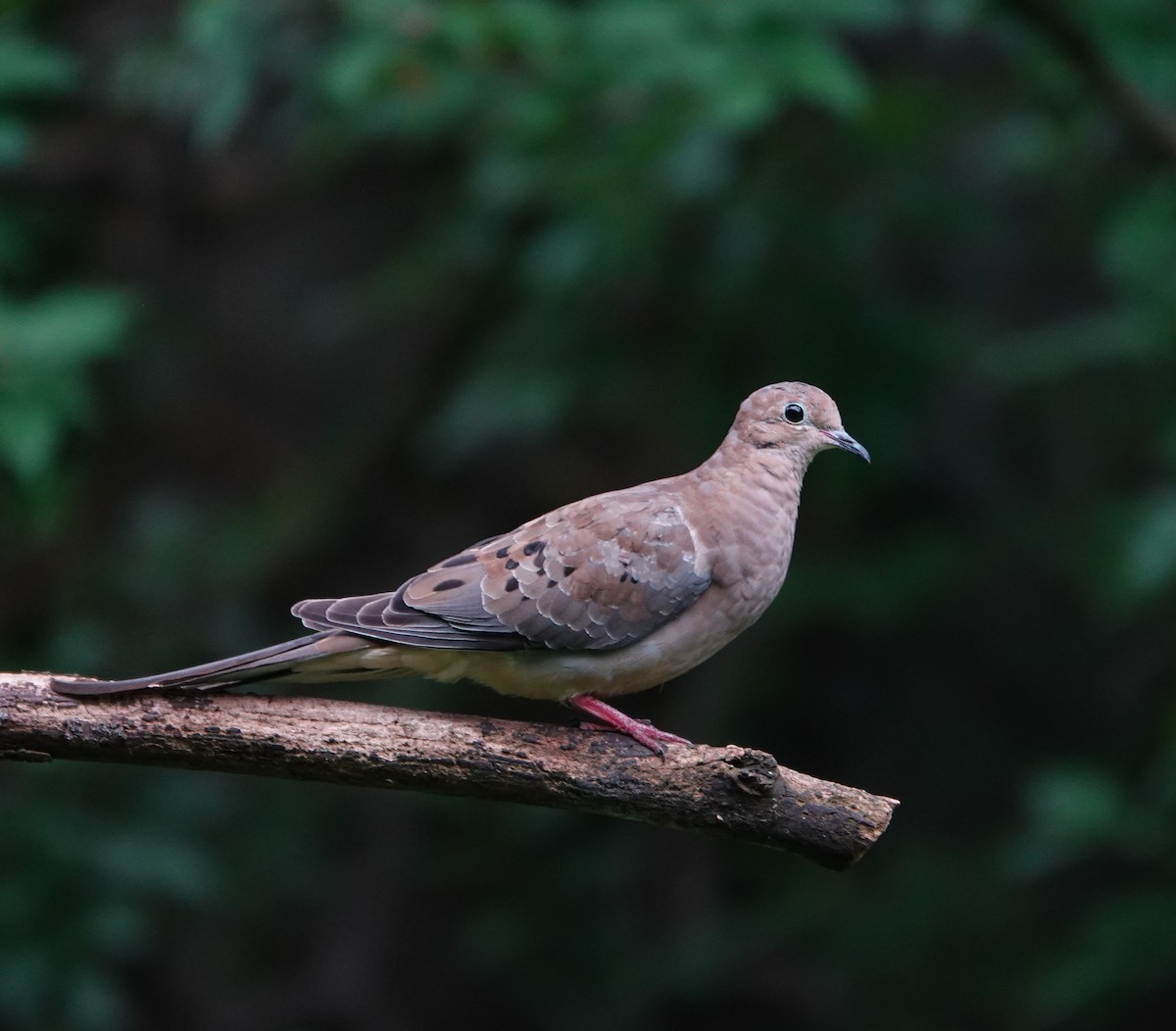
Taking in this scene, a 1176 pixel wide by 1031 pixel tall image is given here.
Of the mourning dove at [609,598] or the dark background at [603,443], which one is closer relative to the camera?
the mourning dove at [609,598]

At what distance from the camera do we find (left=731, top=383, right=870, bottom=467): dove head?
323 cm

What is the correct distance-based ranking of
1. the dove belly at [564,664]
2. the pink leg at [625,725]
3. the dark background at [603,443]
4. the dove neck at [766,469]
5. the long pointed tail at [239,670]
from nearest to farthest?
the long pointed tail at [239,670], the pink leg at [625,725], the dove belly at [564,664], the dove neck at [766,469], the dark background at [603,443]

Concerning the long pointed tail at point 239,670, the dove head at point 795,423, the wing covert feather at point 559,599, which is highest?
the dove head at point 795,423

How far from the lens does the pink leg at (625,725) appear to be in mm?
2973

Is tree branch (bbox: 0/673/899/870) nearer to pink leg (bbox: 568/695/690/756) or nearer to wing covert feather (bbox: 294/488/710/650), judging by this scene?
pink leg (bbox: 568/695/690/756)

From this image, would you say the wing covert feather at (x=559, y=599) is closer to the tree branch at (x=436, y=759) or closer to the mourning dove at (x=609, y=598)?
the mourning dove at (x=609, y=598)

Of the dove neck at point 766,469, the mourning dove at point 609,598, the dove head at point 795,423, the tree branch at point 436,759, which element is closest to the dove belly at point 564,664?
the mourning dove at point 609,598

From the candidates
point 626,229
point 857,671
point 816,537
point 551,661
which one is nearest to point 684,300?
point 626,229

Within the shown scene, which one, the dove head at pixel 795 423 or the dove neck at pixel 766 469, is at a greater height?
the dove head at pixel 795 423

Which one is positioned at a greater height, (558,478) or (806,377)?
(558,478)

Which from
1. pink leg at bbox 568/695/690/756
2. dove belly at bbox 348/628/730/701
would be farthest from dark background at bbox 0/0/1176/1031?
pink leg at bbox 568/695/690/756

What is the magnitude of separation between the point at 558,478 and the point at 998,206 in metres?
2.75

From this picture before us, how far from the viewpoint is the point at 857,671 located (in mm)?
8133

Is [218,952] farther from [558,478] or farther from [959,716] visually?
[959,716]
